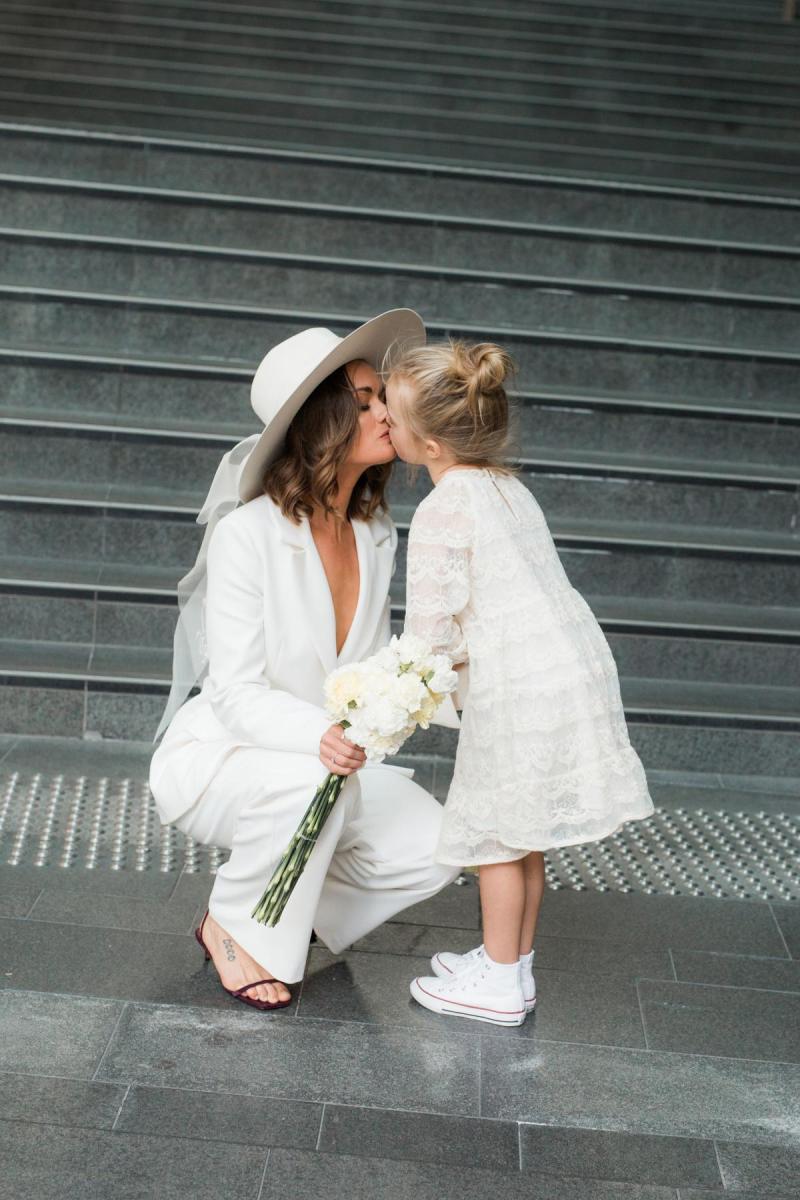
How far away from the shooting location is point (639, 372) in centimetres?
566

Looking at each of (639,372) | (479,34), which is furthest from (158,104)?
(639,372)

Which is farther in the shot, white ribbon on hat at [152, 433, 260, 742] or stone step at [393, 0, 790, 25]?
stone step at [393, 0, 790, 25]

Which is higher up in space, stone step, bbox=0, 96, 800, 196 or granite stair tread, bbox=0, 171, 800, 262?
stone step, bbox=0, 96, 800, 196

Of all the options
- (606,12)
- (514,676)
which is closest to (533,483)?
(514,676)

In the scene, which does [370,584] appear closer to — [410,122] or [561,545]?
[561,545]

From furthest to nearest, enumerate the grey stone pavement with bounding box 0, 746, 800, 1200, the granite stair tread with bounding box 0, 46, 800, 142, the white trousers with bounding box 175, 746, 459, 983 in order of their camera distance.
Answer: the granite stair tread with bounding box 0, 46, 800, 142
the white trousers with bounding box 175, 746, 459, 983
the grey stone pavement with bounding box 0, 746, 800, 1200

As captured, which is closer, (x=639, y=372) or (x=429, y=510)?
(x=429, y=510)

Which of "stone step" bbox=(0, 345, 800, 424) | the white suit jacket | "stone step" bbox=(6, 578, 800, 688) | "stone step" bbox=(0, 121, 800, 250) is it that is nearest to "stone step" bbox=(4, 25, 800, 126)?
"stone step" bbox=(0, 121, 800, 250)

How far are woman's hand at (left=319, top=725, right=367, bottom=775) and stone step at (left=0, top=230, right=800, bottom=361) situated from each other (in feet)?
10.4

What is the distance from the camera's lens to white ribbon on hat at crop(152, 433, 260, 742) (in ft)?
10.7

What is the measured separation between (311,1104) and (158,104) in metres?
5.35

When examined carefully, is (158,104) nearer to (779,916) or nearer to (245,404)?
(245,404)

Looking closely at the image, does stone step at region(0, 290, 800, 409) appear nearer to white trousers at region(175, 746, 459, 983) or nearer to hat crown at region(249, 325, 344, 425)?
hat crown at region(249, 325, 344, 425)

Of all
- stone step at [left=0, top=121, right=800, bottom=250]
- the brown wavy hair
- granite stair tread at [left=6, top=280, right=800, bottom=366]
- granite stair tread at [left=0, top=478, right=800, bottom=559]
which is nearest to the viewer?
the brown wavy hair
